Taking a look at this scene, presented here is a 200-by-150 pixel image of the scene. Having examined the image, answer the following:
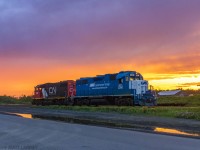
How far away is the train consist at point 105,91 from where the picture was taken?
138ft

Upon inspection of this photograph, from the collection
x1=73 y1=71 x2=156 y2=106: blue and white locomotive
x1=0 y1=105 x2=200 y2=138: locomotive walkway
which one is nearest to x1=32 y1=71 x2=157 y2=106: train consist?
x1=73 y1=71 x2=156 y2=106: blue and white locomotive

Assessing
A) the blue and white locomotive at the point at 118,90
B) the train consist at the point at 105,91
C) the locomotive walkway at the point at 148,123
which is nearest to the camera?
the locomotive walkway at the point at 148,123

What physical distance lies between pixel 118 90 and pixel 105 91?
2.68 meters

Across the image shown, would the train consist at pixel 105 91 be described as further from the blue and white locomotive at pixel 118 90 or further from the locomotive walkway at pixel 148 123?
the locomotive walkway at pixel 148 123

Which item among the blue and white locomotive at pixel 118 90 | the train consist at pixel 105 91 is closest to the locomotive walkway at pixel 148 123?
the blue and white locomotive at pixel 118 90

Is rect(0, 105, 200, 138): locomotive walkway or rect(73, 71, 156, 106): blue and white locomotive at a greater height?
rect(73, 71, 156, 106): blue and white locomotive

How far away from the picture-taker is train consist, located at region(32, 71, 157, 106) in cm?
4219

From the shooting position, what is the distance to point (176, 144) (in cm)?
1318

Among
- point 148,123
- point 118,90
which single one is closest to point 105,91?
point 118,90

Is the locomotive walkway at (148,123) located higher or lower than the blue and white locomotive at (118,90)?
lower

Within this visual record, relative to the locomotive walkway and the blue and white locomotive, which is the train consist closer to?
the blue and white locomotive

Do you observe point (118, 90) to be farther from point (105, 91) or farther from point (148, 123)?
point (148, 123)

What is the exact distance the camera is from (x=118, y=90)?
44.3 m

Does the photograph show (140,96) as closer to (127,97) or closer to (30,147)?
(127,97)
